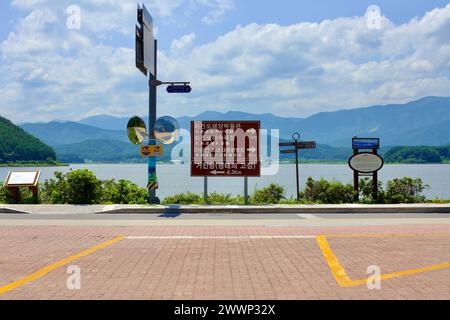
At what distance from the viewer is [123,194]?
20.8 metres

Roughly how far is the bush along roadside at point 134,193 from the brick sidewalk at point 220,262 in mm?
7029

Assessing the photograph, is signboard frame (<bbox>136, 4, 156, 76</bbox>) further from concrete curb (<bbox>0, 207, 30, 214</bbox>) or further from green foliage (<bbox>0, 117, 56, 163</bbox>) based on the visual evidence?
green foliage (<bbox>0, 117, 56, 163</bbox>)

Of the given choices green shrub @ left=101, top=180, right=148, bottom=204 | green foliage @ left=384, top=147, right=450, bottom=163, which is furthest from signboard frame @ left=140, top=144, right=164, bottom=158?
green foliage @ left=384, top=147, right=450, bottom=163

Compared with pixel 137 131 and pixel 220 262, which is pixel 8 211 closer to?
pixel 137 131

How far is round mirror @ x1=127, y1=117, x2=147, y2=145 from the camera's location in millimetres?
20531

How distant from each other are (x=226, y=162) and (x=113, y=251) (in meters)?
11.2

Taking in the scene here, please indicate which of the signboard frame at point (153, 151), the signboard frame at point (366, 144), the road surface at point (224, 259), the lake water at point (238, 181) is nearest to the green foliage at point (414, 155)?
the lake water at point (238, 181)

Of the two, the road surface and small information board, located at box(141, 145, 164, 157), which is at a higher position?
small information board, located at box(141, 145, 164, 157)

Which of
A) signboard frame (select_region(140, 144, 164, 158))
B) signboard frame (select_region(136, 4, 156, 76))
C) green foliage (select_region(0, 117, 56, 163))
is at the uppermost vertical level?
green foliage (select_region(0, 117, 56, 163))

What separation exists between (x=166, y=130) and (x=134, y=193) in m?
2.84
